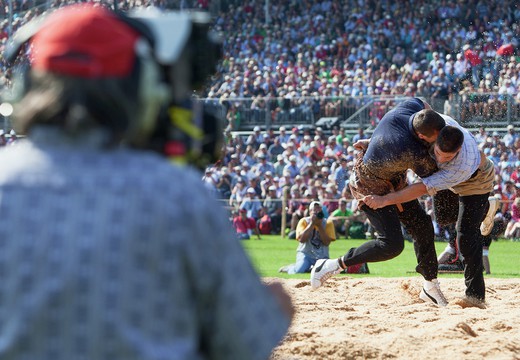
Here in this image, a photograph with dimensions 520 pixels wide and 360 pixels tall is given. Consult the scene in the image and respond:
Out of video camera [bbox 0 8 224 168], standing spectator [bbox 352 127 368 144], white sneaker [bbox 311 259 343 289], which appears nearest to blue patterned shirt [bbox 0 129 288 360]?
video camera [bbox 0 8 224 168]

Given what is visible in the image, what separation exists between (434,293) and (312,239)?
16.9 feet

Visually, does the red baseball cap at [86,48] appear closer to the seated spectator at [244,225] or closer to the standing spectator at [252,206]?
the seated spectator at [244,225]

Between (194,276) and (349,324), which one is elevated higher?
(194,276)

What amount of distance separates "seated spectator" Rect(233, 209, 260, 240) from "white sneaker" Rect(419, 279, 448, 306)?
1384 centimetres

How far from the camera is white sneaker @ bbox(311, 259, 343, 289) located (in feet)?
32.9

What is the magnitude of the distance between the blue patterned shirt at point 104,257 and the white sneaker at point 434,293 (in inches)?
288

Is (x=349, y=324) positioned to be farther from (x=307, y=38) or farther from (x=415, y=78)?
(x=307, y=38)

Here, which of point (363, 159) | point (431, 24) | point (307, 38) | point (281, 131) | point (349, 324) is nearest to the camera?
point (349, 324)

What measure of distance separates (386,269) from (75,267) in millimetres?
13390

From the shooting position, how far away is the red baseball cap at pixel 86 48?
2244mm

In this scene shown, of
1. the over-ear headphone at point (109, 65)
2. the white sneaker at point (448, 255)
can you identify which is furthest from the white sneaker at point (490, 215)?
the over-ear headphone at point (109, 65)

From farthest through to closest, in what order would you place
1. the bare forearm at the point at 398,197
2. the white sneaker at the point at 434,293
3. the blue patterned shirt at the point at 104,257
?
the white sneaker at the point at 434,293 → the bare forearm at the point at 398,197 → the blue patterned shirt at the point at 104,257

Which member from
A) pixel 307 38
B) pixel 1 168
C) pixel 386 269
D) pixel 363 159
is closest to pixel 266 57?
pixel 307 38

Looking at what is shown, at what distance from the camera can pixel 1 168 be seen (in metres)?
2.30
